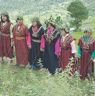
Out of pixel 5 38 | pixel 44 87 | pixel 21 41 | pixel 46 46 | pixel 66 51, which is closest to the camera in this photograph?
pixel 44 87

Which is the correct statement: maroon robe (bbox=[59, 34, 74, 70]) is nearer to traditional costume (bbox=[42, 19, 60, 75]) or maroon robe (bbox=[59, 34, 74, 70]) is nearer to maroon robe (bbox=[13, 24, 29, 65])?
traditional costume (bbox=[42, 19, 60, 75])

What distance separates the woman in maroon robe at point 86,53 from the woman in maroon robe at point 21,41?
159cm

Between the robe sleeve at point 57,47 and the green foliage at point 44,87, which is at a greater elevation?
the robe sleeve at point 57,47

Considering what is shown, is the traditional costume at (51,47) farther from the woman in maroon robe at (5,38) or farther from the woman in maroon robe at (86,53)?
the woman in maroon robe at (5,38)

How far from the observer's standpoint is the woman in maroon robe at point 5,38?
459 inches

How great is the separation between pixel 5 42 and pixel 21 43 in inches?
22.6

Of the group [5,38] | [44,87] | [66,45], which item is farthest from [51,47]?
[44,87]

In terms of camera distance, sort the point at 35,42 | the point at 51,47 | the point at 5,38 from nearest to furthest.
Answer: the point at 51,47, the point at 35,42, the point at 5,38

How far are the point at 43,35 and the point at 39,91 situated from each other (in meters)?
4.23

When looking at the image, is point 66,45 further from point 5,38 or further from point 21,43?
point 5,38

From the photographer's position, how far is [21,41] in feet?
38.4

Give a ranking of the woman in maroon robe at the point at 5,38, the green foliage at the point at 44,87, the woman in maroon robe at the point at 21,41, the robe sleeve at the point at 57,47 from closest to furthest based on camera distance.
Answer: the green foliage at the point at 44,87 → the robe sleeve at the point at 57,47 → the woman in maroon robe at the point at 21,41 → the woman in maroon robe at the point at 5,38

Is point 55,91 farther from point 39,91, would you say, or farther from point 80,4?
point 80,4

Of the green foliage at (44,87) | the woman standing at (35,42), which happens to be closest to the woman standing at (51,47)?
the woman standing at (35,42)
